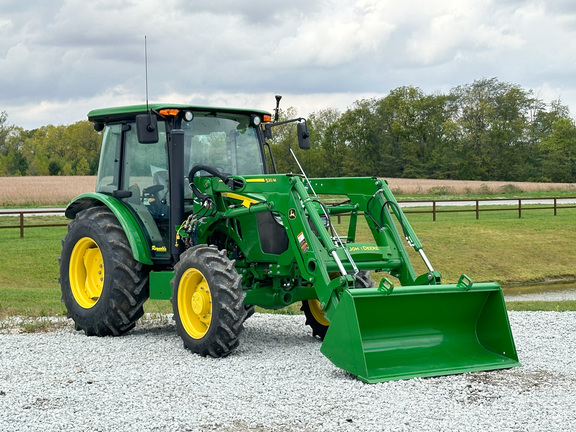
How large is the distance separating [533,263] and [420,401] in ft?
61.8

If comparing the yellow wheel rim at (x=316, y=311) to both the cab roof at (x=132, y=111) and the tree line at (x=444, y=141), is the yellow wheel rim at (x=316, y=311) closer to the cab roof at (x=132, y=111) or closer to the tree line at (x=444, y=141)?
the cab roof at (x=132, y=111)

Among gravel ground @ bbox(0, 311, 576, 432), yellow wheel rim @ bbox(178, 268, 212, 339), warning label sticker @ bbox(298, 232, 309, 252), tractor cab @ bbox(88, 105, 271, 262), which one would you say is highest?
tractor cab @ bbox(88, 105, 271, 262)

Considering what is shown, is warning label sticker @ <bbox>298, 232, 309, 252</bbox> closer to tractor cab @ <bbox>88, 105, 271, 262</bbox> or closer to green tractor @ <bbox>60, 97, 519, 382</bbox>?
green tractor @ <bbox>60, 97, 519, 382</bbox>

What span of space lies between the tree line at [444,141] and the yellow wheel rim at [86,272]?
185 ft

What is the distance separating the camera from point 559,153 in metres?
65.2

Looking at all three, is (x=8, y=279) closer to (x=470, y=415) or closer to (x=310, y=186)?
(x=310, y=186)

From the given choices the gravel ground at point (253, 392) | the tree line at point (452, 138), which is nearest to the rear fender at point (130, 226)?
the gravel ground at point (253, 392)

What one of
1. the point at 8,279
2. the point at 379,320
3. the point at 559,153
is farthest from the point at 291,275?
the point at 559,153

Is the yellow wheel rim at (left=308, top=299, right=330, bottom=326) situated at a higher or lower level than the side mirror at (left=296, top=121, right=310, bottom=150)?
lower

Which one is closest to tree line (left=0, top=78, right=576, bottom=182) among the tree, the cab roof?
the tree

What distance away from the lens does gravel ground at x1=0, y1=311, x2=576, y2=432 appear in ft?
18.4

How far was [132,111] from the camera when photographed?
29.8ft

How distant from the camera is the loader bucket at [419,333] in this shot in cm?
669

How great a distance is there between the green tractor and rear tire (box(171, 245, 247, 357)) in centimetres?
1
